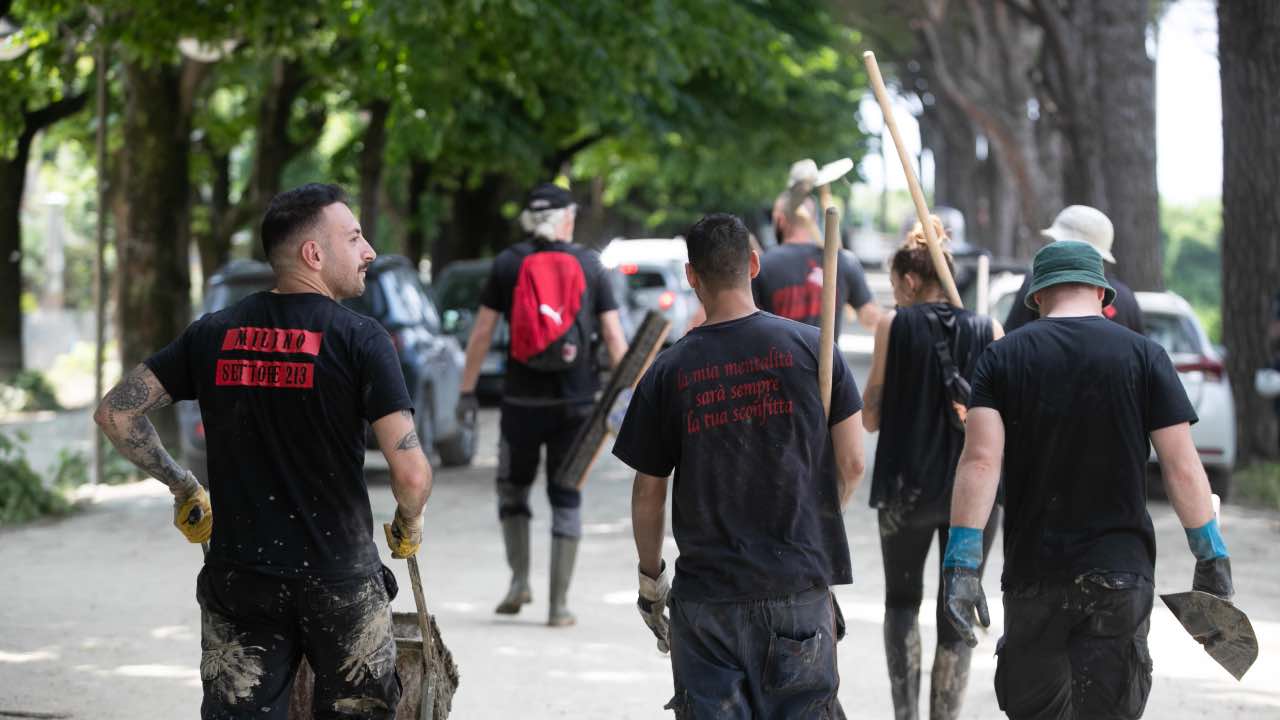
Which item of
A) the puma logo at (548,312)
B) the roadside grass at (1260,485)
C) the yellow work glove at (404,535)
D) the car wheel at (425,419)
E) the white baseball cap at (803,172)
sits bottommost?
the roadside grass at (1260,485)

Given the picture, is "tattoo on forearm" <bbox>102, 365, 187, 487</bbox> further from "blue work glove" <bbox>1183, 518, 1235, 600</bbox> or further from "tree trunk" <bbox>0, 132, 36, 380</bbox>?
"tree trunk" <bbox>0, 132, 36, 380</bbox>

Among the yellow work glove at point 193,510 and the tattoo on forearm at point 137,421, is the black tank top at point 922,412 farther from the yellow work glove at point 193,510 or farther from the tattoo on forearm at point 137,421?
the tattoo on forearm at point 137,421

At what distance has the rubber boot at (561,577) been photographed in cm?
810

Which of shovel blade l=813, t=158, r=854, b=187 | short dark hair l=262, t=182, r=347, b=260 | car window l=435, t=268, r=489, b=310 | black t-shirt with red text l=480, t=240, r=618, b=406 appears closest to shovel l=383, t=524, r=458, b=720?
short dark hair l=262, t=182, r=347, b=260

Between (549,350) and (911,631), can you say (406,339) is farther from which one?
(911,631)

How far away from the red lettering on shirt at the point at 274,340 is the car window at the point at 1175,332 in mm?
9797

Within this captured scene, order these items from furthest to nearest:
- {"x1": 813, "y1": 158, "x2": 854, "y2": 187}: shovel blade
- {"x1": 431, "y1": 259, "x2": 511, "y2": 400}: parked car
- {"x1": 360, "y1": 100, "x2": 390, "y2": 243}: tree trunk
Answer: {"x1": 360, "y1": 100, "x2": 390, "y2": 243}: tree trunk, {"x1": 431, "y1": 259, "x2": 511, "y2": 400}: parked car, {"x1": 813, "y1": 158, "x2": 854, "y2": 187}: shovel blade

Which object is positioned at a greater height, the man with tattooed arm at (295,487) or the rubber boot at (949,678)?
the man with tattooed arm at (295,487)

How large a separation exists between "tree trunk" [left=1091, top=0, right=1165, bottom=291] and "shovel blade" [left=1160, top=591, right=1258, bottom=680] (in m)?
11.1

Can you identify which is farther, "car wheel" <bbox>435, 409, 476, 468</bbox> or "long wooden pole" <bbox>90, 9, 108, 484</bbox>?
"car wheel" <bbox>435, 409, 476, 468</bbox>

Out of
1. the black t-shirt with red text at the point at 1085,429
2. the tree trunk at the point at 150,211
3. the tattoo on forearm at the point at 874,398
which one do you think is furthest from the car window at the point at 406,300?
the black t-shirt with red text at the point at 1085,429

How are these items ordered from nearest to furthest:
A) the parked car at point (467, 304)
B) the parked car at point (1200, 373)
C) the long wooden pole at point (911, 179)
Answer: the long wooden pole at point (911, 179), the parked car at point (1200, 373), the parked car at point (467, 304)

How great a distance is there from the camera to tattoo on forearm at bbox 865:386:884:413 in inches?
237

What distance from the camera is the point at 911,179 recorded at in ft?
17.5
